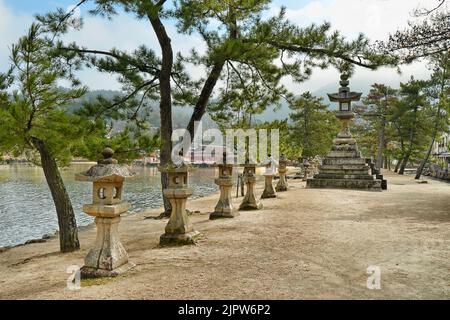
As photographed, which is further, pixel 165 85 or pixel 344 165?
pixel 344 165

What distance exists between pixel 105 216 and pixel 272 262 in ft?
7.14

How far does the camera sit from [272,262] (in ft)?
14.8

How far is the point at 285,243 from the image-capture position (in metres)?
5.56

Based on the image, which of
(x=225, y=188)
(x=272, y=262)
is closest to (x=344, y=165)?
(x=225, y=188)

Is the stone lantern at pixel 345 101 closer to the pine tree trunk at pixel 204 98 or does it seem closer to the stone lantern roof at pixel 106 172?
the pine tree trunk at pixel 204 98

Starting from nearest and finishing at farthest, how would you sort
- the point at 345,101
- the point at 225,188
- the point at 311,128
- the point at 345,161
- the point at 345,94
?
the point at 225,188, the point at 345,161, the point at 345,94, the point at 345,101, the point at 311,128

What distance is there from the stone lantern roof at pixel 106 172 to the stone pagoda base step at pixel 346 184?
12381 millimetres

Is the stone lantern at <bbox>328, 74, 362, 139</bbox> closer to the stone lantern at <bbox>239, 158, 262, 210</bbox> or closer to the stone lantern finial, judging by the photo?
the stone lantern at <bbox>239, 158, 262, 210</bbox>

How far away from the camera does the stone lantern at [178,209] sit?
576cm

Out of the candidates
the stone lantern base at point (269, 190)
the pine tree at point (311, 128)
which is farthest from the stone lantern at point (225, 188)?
Answer: the pine tree at point (311, 128)

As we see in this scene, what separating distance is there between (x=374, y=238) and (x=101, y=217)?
4.29 meters

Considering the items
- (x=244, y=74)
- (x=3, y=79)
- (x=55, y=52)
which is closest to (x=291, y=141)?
(x=244, y=74)

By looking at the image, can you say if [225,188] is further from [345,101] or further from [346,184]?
[345,101]
